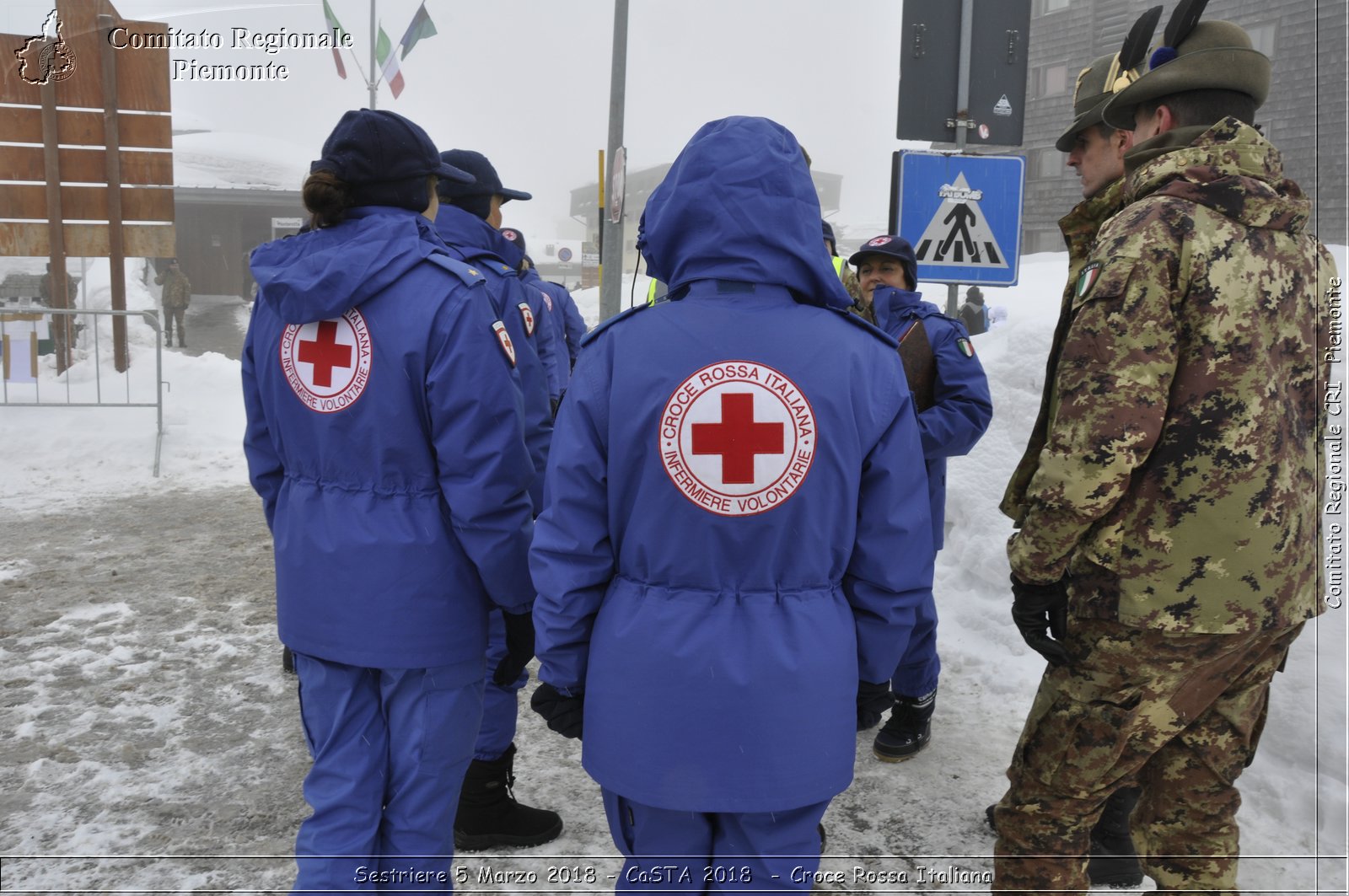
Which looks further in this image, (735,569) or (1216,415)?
(1216,415)

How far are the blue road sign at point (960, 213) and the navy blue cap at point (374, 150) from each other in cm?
310

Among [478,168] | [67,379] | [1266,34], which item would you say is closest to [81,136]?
[67,379]

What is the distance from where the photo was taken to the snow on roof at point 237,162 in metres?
34.9

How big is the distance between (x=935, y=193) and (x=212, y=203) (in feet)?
114

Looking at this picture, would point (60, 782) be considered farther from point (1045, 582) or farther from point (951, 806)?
point (1045, 582)

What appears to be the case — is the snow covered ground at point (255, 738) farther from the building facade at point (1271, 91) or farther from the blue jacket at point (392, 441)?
the building facade at point (1271, 91)

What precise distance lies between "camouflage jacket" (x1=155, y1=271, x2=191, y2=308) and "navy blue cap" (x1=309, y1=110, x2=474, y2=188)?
2149 cm

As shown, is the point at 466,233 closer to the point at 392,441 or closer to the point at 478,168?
the point at 478,168

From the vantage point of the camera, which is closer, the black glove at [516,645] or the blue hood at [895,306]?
the black glove at [516,645]

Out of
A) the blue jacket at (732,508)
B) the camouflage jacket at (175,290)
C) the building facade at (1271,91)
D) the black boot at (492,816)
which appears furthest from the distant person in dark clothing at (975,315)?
the camouflage jacket at (175,290)

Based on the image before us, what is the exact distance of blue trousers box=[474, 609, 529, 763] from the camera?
3207 millimetres

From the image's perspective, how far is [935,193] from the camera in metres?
5.05

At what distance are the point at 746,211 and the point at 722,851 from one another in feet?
4.51

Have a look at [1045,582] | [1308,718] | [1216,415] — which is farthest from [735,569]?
[1308,718]
